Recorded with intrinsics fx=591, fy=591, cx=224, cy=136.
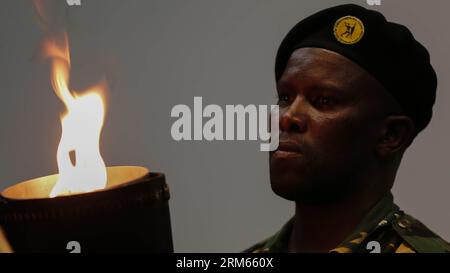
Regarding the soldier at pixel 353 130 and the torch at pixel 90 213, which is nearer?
the torch at pixel 90 213

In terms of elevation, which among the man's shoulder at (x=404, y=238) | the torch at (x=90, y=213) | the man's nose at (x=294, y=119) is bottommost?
the man's shoulder at (x=404, y=238)

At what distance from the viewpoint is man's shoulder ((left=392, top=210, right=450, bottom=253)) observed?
1074 mm

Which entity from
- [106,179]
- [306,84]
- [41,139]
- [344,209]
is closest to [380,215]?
[344,209]

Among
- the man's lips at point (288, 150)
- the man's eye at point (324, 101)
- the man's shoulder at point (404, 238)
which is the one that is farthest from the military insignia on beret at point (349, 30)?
the man's shoulder at point (404, 238)

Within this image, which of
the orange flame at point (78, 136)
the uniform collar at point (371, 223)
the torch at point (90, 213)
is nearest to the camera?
the torch at point (90, 213)

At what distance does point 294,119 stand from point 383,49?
21 centimetres

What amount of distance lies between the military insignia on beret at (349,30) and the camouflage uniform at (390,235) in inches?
12.1

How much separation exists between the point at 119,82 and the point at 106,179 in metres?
0.43

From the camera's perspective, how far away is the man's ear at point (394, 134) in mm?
1111

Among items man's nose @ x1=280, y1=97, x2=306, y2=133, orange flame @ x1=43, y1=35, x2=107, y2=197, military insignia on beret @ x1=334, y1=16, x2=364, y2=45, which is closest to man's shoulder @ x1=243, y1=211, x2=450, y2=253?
man's nose @ x1=280, y1=97, x2=306, y2=133

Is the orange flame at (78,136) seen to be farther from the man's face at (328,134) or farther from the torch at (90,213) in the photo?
the man's face at (328,134)

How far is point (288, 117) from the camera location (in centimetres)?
110

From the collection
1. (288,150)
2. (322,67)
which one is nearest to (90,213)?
(288,150)
